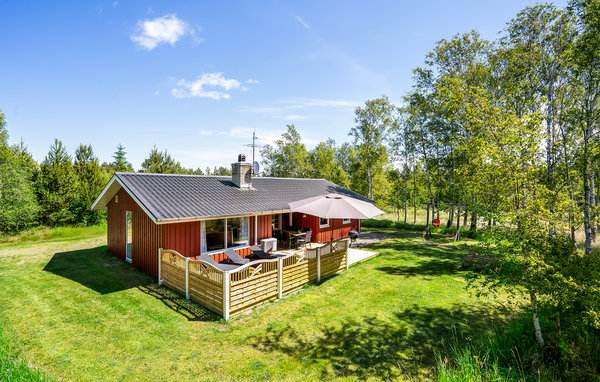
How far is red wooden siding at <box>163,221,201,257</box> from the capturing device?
895 cm

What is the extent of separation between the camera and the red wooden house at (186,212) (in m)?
9.01

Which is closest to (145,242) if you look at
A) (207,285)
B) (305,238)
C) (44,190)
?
(207,285)

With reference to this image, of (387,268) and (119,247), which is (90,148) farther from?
(387,268)

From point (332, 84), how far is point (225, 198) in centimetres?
1079

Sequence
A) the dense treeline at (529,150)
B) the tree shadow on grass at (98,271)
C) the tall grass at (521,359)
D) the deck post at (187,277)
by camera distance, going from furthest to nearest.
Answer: the tree shadow on grass at (98,271) → the deck post at (187,277) → the dense treeline at (529,150) → the tall grass at (521,359)

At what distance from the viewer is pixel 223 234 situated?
34.3ft

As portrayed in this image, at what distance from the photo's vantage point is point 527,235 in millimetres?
4551

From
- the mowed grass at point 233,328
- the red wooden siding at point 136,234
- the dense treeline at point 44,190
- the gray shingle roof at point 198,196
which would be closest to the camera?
the mowed grass at point 233,328

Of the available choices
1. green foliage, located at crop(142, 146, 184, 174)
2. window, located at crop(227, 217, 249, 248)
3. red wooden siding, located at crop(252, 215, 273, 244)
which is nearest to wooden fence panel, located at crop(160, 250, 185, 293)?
window, located at crop(227, 217, 249, 248)

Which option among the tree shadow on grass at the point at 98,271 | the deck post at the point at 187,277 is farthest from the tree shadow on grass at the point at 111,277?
the deck post at the point at 187,277

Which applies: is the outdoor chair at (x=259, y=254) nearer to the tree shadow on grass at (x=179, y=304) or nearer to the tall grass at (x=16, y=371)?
the tree shadow on grass at (x=179, y=304)

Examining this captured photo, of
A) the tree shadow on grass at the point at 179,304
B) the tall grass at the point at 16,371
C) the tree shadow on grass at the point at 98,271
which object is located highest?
the tall grass at the point at 16,371

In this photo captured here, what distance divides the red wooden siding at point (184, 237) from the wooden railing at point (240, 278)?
1.79 feet

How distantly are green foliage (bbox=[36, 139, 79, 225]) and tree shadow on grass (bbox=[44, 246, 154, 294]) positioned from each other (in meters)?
12.1
